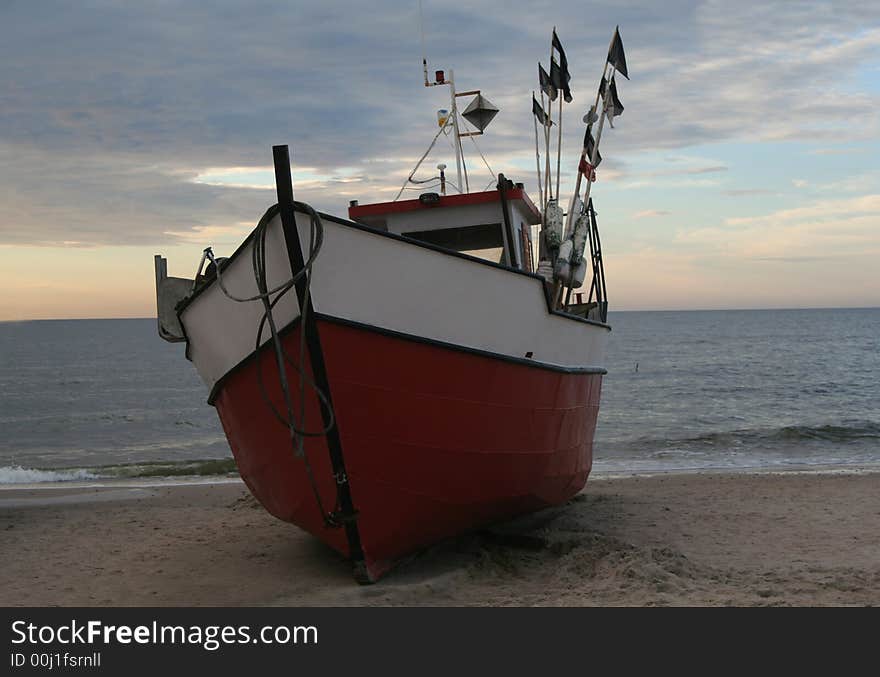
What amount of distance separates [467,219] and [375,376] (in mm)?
2762

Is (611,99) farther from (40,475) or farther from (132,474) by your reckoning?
(40,475)

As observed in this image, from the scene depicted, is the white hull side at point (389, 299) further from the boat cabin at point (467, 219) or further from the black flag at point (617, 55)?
the black flag at point (617, 55)

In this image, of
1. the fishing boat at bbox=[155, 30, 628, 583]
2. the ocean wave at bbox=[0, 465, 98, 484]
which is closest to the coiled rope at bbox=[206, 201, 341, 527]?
the fishing boat at bbox=[155, 30, 628, 583]

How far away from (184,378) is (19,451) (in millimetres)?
23151

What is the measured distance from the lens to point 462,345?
617cm

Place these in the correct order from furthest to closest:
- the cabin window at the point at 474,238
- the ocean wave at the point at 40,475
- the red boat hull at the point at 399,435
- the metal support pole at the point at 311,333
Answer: the ocean wave at the point at 40,475
the cabin window at the point at 474,238
the red boat hull at the point at 399,435
the metal support pole at the point at 311,333

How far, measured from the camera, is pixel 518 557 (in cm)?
716

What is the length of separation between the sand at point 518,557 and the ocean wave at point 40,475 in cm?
516

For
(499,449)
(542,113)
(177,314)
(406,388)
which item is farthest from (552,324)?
(542,113)

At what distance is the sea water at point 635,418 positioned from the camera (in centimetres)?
1709

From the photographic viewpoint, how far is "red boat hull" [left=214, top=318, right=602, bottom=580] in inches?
232

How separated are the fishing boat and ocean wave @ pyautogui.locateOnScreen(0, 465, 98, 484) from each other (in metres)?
10.1

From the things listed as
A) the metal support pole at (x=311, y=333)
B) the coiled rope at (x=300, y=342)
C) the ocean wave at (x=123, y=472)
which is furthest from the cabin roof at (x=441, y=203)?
the ocean wave at (x=123, y=472)
